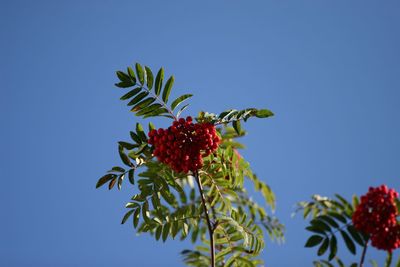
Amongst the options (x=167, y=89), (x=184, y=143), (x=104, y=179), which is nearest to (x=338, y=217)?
(x=184, y=143)

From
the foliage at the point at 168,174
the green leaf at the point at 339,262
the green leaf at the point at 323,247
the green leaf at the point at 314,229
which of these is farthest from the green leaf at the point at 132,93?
the green leaf at the point at 339,262

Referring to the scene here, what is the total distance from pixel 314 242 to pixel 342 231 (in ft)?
0.80

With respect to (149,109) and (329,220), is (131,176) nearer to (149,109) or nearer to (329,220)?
(149,109)

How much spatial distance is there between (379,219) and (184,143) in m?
1.52

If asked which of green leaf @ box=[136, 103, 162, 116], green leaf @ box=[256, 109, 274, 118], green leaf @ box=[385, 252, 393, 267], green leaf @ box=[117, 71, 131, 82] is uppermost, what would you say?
green leaf @ box=[117, 71, 131, 82]

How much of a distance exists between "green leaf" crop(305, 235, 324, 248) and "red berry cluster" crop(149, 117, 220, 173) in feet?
3.18

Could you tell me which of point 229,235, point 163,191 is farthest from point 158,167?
point 229,235

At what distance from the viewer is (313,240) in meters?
3.77

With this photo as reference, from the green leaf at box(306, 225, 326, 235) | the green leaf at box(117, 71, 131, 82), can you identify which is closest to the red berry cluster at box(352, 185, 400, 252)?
the green leaf at box(306, 225, 326, 235)

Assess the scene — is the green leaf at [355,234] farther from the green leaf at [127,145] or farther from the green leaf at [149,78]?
the green leaf at [149,78]

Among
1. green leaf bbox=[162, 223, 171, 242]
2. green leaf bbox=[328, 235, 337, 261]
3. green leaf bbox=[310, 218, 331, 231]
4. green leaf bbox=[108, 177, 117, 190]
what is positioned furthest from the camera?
green leaf bbox=[162, 223, 171, 242]

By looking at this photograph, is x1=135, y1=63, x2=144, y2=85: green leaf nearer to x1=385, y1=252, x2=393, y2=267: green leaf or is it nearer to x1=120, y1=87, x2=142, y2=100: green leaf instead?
x1=120, y1=87, x2=142, y2=100: green leaf

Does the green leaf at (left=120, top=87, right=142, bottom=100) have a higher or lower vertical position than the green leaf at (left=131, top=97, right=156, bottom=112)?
higher

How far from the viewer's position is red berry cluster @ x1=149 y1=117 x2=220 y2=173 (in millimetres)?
3859
